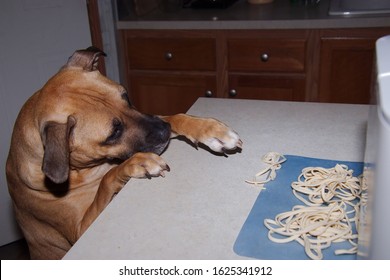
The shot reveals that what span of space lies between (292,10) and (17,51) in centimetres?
168

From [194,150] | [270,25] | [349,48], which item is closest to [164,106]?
[270,25]

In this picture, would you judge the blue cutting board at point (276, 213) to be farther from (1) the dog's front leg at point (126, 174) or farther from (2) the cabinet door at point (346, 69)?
(2) the cabinet door at point (346, 69)

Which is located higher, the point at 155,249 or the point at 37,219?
the point at 155,249

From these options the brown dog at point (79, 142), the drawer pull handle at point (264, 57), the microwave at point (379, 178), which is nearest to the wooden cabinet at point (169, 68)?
the drawer pull handle at point (264, 57)

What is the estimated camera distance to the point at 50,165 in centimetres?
113

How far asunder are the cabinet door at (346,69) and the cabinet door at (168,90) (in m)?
0.69

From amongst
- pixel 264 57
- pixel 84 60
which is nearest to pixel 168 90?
Answer: pixel 264 57

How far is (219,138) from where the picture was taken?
1136 millimetres

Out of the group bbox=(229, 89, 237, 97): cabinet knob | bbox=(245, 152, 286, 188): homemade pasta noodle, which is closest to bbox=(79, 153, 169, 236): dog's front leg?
bbox=(245, 152, 286, 188): homemade pasta noodle

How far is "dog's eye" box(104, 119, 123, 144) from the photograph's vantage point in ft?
4.36

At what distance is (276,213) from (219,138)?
31 centimetres

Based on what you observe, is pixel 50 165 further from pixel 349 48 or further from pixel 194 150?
pixel 349 48

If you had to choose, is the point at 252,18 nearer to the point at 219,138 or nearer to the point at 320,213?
the point at 219,138

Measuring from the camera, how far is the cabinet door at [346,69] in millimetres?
2428
